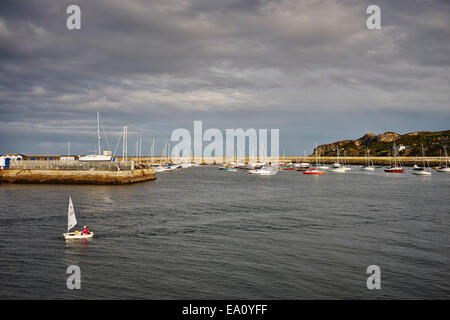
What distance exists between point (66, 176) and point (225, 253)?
6164cm

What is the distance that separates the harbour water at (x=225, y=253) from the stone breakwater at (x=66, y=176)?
101ft

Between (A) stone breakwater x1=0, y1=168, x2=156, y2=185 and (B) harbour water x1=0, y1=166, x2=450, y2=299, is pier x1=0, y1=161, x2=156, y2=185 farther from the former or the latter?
(B) harbour water x1=0, y1=166, x2=450, y2=299

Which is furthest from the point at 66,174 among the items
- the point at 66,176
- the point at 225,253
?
the point at 225,253

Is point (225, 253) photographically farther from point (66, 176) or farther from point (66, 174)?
point (66, 174)

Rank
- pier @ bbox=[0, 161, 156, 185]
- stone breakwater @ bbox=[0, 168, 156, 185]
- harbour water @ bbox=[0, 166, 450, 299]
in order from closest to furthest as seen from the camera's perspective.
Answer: harbour water @ bbox=[0, 166, 450, 299], stone breakwater @ bbox=[0, 168, 156, 185], pier @ bbox=[0, 161, 156, 185]

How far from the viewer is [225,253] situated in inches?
973

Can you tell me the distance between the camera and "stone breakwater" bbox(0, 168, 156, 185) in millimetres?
75875

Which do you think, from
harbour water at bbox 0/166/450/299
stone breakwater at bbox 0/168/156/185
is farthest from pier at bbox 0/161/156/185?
harbour water at bbox 0/166/450/299

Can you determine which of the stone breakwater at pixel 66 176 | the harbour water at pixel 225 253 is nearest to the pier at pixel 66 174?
the stone breakwater at pixel 66 176

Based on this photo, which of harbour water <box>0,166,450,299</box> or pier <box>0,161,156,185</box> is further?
pier <box>0,161,156,185</box>

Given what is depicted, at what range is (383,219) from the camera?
38.1m

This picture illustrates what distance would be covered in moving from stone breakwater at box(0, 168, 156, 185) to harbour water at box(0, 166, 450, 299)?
30.8 meters
